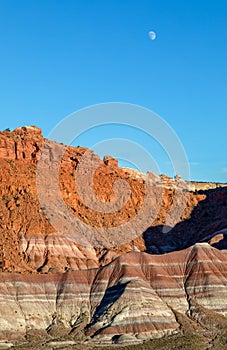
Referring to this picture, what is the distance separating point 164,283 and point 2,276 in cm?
2894

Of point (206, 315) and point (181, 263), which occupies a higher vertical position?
point (181, 263)

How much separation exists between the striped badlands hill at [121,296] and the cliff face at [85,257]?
184mm

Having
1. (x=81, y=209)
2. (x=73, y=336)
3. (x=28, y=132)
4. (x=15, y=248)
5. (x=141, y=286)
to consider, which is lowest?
(x=73, y=336)

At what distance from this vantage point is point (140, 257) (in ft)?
433

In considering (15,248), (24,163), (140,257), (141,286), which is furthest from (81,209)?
(141,286)

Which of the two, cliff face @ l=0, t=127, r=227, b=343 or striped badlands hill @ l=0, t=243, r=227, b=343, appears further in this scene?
cliff face @ l=0, t=127, r=227, b=343

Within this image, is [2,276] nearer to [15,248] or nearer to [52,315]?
[52,315]

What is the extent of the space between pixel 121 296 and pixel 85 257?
4066 centimetres

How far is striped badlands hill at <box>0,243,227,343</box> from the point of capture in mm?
113312

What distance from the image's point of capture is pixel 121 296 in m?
119

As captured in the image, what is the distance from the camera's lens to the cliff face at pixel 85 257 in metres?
116

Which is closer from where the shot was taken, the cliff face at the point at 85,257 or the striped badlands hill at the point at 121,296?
the striped badlands hill at the point at 121,296

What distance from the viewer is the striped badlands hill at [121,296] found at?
372ft

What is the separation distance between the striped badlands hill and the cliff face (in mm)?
184
